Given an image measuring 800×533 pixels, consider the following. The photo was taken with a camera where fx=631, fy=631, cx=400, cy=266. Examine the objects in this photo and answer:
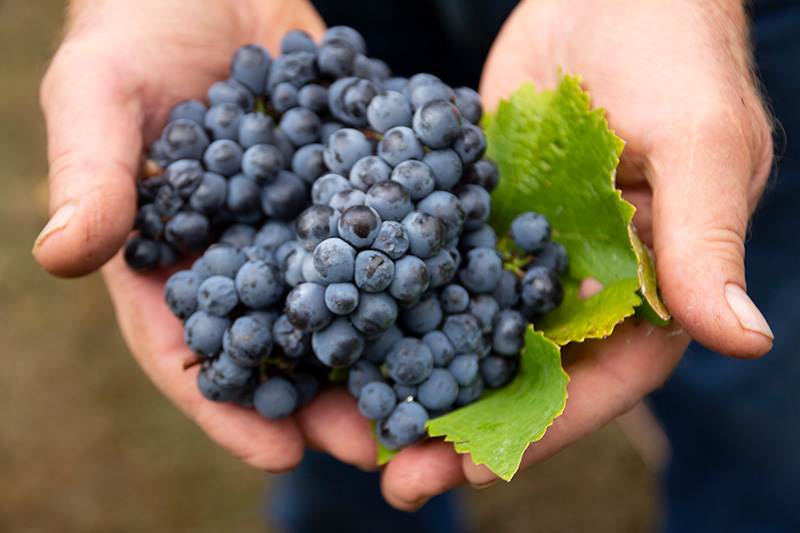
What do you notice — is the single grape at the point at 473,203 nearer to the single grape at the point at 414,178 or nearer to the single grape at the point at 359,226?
the single grape at the point at 414,178

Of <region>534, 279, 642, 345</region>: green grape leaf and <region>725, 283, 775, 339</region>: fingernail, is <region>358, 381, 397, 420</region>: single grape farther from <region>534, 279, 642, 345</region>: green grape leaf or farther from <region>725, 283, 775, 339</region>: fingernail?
<region>725, 283, 775, 339</region>: fingernail

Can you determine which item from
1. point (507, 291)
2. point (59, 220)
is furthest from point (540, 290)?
point (59, 220)

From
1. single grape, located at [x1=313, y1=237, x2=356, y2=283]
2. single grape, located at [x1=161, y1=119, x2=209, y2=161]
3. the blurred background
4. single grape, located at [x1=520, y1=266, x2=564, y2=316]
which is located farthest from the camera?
the blurred background

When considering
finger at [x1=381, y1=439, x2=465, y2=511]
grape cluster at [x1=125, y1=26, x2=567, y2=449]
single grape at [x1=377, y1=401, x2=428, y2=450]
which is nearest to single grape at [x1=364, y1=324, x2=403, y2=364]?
grape cluster at [x1=125, y1=26, x2=567, y2=449]

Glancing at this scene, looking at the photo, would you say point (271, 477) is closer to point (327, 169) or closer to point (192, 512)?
point (192, 512)

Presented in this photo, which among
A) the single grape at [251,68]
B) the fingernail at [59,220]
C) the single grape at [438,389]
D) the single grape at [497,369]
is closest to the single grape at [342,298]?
the single grape at [438,389]

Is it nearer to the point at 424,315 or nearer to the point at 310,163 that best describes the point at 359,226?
the point at 424,315

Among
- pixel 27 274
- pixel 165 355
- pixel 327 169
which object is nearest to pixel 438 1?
pixel 327 169
